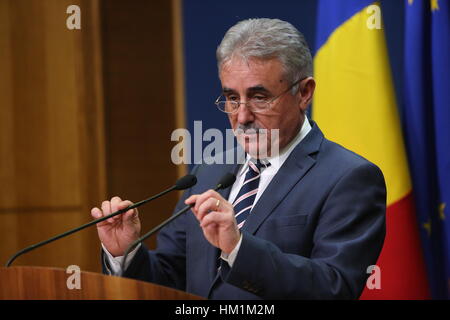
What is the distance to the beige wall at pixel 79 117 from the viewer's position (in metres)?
3.54

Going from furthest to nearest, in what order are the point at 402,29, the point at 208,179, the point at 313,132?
the point at 402,29 < the point at 208,179 < the point at 313,132

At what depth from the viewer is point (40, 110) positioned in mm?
3586

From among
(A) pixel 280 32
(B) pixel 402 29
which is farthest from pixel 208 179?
(B) pixel 402 29

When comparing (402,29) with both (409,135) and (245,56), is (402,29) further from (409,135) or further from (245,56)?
(245,56)

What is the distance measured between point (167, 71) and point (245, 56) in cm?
194

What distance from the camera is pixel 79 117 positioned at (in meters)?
3.54

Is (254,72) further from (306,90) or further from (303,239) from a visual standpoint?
(303,239)

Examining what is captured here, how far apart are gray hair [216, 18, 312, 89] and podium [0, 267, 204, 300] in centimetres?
78

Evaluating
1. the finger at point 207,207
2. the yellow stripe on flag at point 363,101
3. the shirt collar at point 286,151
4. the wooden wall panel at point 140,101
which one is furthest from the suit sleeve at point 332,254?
the wooden wall panel at point 140,101

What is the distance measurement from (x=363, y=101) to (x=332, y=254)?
1.08 meters

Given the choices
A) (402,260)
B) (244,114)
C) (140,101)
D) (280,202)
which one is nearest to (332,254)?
(280,202)

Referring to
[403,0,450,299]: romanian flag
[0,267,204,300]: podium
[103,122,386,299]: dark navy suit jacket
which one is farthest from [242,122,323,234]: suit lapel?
[403,0,450,299]: romanian flag

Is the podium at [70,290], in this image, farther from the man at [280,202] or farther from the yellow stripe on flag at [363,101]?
the yellow stripe on flag at [363,101]

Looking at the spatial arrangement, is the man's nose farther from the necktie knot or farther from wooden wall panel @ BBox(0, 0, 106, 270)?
wooden wall panel @ BBox(0, 0, 106, 270)
